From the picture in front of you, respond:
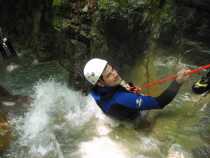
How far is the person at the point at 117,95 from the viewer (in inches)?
210

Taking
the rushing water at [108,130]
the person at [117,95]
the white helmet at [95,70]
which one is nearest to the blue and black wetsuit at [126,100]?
the person at [117,95]

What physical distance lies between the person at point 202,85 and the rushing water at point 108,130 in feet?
0.47

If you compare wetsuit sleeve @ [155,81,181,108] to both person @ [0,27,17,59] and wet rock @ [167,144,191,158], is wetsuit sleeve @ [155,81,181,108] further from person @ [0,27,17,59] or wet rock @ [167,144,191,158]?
person @ [0,27,17,59]

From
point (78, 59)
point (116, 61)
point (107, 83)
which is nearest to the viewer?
point (107, 83)

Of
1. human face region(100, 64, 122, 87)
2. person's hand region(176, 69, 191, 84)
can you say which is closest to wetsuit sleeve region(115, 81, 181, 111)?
human face region(100, 64, 122, 87)

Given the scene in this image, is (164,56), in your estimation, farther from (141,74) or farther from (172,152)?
(172,152)

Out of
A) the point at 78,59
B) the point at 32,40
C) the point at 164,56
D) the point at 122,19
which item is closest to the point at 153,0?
the point at 122,19

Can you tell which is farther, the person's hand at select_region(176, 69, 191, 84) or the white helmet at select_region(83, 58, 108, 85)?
the white helmet at select_region(83, 58, 108, 85)

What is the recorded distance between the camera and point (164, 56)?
7.25 meters

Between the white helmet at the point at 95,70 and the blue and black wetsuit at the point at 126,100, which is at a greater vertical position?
the white helmet at the point at 95,70

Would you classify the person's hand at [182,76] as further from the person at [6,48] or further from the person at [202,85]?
the person at [6,48]

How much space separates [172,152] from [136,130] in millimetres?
916

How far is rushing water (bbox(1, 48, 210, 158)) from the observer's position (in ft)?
17.4

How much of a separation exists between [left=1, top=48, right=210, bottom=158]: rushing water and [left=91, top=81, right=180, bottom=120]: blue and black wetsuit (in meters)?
0.35
